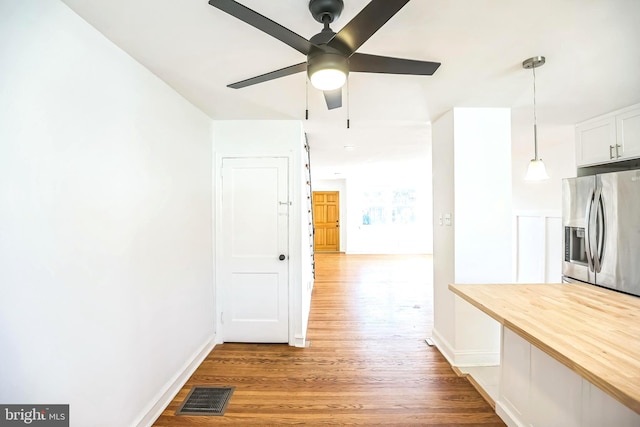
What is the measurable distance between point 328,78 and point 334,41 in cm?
15

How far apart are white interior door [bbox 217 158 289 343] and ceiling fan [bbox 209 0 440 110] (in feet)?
5.08

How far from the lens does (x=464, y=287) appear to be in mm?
1753

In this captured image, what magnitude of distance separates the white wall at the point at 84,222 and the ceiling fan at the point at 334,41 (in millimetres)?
869

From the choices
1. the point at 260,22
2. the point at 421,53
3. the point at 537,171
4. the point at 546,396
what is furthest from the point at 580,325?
the point at 260,22

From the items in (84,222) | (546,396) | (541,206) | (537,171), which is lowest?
(546,396)

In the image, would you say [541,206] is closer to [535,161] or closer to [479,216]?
[479,216]

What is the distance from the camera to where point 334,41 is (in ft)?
3.42

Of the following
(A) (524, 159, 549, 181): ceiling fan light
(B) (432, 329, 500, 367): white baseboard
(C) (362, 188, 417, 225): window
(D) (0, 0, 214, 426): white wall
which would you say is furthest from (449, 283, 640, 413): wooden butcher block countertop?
(C) (362, 188, 417, 225): window

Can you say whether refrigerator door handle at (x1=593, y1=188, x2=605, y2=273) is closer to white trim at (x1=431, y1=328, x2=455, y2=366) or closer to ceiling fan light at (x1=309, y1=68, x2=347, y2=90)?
white trim at (x1=431, y1=328, x2=455, y2=366)

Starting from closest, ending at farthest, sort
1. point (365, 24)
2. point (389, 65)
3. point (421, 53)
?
point (365, 24), point (389, 65), point (421, 53)

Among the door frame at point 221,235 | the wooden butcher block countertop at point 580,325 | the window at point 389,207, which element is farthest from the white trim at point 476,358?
the window at point 389,207

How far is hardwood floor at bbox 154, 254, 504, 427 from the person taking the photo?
6.00 ft

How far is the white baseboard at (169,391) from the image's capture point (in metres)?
1.75

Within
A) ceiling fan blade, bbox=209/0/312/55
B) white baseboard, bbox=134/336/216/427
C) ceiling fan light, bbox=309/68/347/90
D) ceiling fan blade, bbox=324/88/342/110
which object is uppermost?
ceiling fan blade, bbox=209/0/312/55
